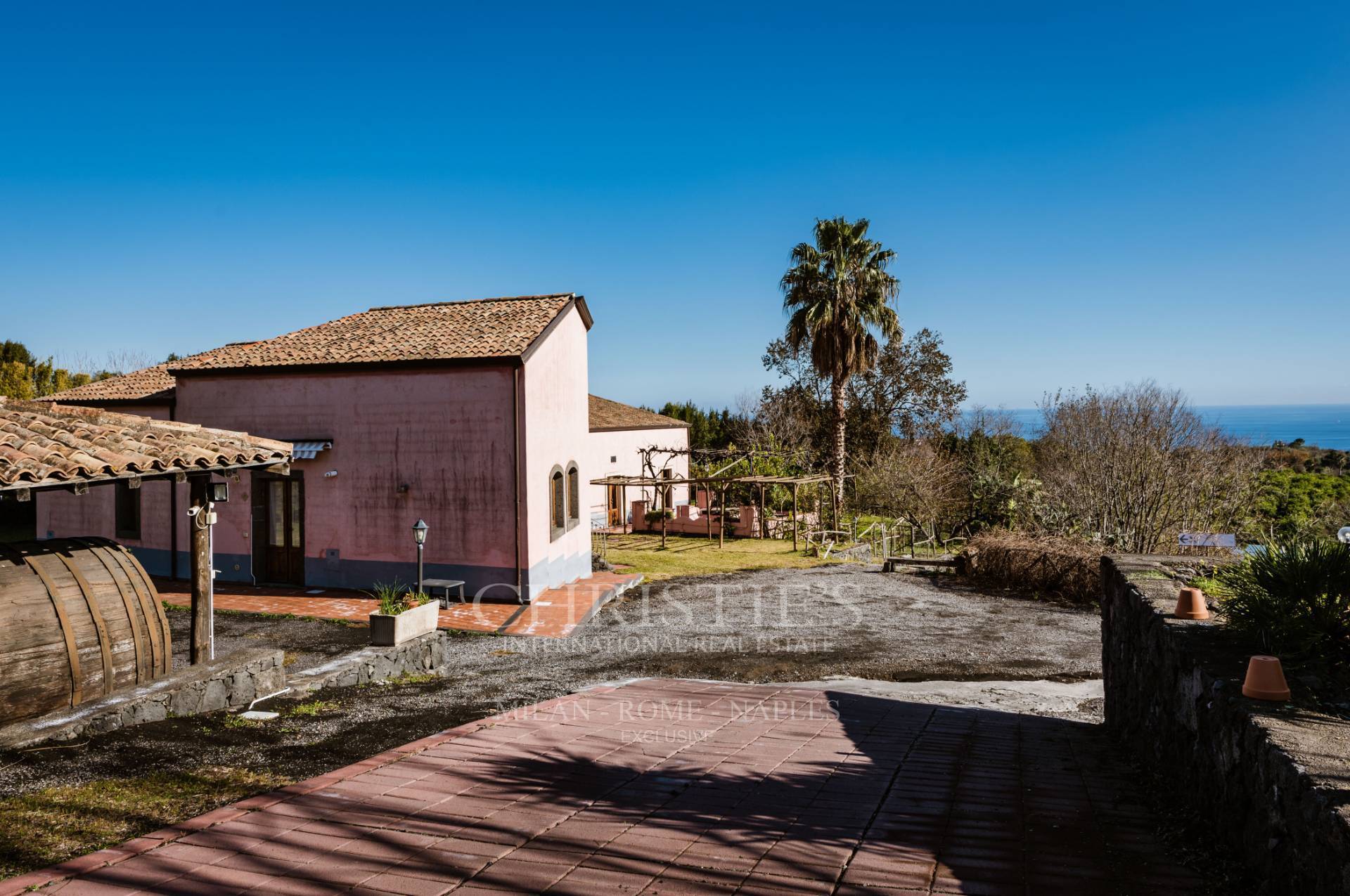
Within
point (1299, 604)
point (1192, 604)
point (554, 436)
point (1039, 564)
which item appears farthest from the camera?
point (1039, 564)

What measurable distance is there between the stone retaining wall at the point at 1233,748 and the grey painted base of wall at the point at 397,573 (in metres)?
11.2

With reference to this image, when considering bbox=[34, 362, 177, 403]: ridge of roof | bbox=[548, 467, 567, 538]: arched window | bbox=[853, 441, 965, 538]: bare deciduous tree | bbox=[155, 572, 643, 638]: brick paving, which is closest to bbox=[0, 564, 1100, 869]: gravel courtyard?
bbox=[155, 572, 643, 638]: brick paving

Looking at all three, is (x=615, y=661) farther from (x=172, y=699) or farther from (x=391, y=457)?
(x=391, y=457)

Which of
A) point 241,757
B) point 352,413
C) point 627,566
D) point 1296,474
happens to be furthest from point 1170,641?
point 1296,474

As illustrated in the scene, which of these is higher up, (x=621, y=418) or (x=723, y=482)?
(x=621, y=418)

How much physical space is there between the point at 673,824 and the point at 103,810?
3.18 meters

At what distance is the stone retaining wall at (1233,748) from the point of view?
268 centimetres

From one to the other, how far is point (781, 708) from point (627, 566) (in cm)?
1333

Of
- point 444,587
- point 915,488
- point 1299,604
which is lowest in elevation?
point 444,587

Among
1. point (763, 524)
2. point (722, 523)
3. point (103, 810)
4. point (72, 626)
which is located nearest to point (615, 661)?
point (72, 626)

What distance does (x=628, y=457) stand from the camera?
33.4 metres

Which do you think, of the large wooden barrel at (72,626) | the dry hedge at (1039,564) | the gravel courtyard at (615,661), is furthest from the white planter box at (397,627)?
the dry hedge at (1039,564)

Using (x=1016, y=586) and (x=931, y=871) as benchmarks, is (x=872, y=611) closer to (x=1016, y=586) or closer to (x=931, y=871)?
(x=1016, y=586)

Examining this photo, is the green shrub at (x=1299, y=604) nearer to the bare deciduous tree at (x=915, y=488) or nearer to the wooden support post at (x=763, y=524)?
the bare deciduous tree at (x=915, y=488)
